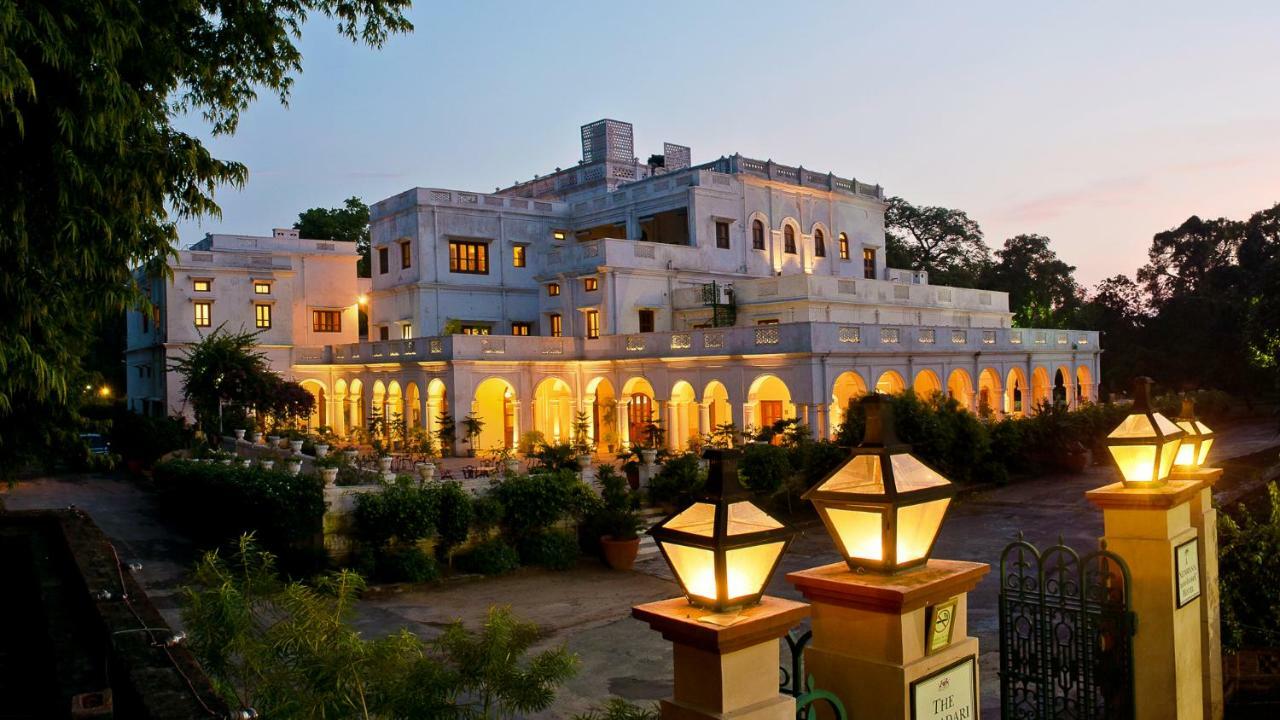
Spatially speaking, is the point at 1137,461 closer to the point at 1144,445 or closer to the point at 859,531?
the point at 1144,445

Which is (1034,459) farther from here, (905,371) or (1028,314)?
(1028,314)

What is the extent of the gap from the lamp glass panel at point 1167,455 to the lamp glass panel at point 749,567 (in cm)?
391

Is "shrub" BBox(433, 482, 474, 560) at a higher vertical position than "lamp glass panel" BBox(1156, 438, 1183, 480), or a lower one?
lower

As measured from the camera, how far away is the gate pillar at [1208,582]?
20.9 feet

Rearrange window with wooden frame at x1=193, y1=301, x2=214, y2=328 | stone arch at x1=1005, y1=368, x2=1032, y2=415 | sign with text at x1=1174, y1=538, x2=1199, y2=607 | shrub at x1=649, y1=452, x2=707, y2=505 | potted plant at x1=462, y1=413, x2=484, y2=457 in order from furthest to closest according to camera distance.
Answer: window with wooden frame at x1=193, y1=301, x2=214, y2=328, stone arch at x1=1005, y1=368, x2=1032, y2=415, potted plant at x1=462, y1=413, x2=484, y2=457, shrub at x1=649, y1=452, x2=707, y2=505, sign with text at x1=1174, y1=538, x2=1199, y2=607

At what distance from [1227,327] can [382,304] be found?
42.5 meters

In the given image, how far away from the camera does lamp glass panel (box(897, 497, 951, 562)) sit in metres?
3.46

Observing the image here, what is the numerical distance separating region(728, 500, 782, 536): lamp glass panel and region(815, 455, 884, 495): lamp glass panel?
0.61 metres

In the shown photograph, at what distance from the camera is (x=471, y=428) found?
29484mm

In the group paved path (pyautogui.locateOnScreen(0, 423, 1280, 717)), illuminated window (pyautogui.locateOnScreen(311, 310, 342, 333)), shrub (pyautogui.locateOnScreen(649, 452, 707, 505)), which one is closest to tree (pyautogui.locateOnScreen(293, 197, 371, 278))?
illuminated window (pyautogui.locateOnScreen(311, 310, 342, 333))

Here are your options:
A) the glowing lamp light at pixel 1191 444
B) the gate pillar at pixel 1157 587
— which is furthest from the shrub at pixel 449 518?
the gate pillar at pixel 1157 587

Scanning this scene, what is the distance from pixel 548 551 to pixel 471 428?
13366 mm

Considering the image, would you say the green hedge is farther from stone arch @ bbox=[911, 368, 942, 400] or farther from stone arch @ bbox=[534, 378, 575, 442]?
stone arch @ bbox=[911, 368, 942, 400]

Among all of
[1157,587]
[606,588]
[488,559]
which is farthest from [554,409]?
[1157,587]
